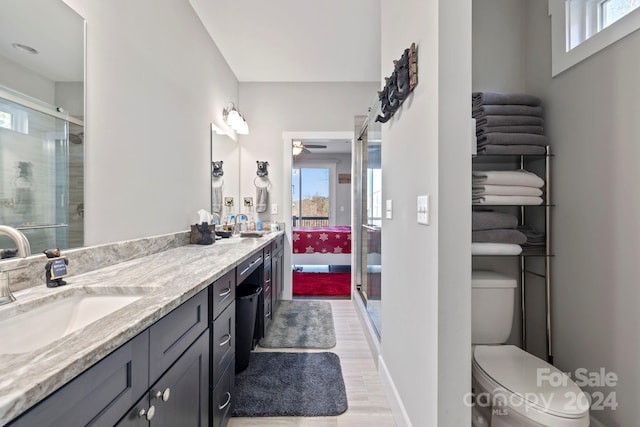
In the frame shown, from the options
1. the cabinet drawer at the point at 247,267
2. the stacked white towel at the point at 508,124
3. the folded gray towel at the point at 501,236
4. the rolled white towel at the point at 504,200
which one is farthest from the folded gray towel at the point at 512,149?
the cabinet drawer at the point at 247,267

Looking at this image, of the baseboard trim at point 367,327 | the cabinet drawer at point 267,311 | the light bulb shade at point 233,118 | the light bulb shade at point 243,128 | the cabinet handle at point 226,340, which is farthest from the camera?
the light bulb shade at point 243,128

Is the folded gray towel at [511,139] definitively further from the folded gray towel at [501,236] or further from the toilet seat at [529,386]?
the toilet seat at [529,386]

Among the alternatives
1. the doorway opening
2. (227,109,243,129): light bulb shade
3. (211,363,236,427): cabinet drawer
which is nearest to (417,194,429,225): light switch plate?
(211,363,236,427): cabinet drawer

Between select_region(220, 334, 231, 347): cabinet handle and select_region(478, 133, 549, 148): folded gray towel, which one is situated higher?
select_region(478, 133, 549, 148): folded gray towel

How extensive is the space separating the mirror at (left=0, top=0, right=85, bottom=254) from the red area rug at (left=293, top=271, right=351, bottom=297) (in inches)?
114

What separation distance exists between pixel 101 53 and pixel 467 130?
1.71m

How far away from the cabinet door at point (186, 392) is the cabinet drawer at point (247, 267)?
51 cm

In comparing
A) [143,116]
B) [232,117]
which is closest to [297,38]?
[232,117]

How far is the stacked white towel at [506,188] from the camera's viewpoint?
1501 mm

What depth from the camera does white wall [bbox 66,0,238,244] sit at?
135 centimetres

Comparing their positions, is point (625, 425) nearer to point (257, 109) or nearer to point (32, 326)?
point (32, 326)

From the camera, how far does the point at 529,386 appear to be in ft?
3.81

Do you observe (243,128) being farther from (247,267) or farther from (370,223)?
(247,267)

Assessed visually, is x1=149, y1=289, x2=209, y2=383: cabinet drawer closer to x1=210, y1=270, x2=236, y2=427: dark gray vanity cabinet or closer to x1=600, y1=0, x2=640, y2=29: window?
x1=210, y1=270, x2=236, y2=427: dark gray vanity cabinet
